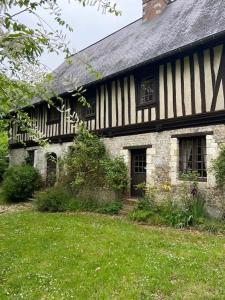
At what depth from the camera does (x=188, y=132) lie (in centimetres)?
827

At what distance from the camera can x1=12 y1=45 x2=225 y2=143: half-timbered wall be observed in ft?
25.6

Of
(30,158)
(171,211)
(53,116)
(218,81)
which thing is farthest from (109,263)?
(30,158)

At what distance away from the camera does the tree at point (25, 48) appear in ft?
6.08

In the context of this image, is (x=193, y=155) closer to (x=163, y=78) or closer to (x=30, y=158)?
(x=163, y=78)

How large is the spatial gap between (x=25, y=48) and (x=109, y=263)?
3.83 m

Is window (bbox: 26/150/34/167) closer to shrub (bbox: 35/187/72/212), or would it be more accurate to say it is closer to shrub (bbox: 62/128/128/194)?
shrub (bbox: 62/128/128/194)

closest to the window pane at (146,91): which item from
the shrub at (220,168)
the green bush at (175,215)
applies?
the shrub at (220,168)

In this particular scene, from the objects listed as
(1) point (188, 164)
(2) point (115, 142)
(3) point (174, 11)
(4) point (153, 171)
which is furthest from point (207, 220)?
(3) point (174, 11)

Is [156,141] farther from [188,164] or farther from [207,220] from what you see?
[207,220]

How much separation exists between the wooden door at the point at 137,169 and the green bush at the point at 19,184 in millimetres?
5113

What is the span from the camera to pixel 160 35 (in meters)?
10.5

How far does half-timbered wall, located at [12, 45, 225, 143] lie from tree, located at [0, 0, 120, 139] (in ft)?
15.9

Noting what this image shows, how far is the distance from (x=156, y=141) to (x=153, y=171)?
0.90 metres

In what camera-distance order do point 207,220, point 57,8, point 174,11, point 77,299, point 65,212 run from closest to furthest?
1. point 57,8
2. point 77,299
3. point 207,220
4. point 65,212
5. point 174,11
